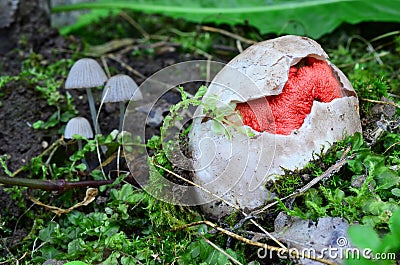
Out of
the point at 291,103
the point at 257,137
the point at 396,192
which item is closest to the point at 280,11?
the point at 291,103

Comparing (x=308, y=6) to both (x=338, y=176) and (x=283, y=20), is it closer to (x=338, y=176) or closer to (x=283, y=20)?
(x=283, y=20)

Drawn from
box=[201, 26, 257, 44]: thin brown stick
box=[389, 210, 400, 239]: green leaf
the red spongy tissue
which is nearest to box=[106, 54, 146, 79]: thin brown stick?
box=[201, 26, 257, 44]: thin brown stick

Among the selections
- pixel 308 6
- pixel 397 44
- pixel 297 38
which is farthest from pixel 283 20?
pixel 297 38

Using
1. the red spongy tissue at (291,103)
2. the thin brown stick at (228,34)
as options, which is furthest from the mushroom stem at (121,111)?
the thin brown stick at (228,34)

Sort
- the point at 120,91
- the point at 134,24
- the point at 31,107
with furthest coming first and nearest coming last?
the point at 134,24 < the point at 31,107 < the point at 120,91

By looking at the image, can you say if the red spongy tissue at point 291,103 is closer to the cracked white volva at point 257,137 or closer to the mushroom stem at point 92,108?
the cracked white volva at point 257,137

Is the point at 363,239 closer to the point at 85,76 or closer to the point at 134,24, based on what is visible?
the point at 85,76
